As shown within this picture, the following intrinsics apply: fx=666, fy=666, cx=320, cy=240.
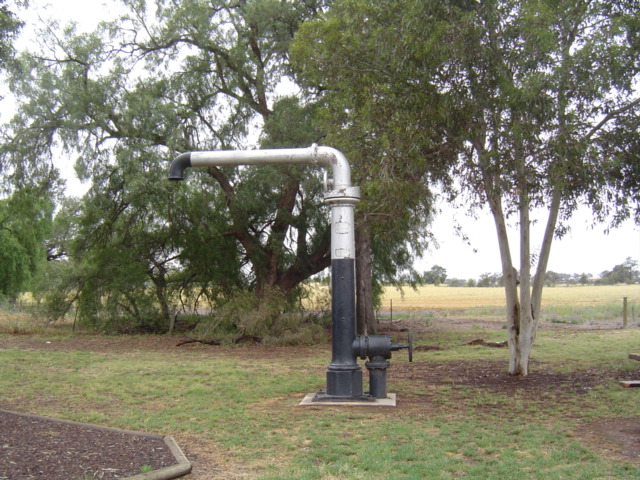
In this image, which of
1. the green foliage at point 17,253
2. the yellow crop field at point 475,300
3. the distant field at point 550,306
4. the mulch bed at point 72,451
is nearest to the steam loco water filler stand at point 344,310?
the mulch bed at point 72,451

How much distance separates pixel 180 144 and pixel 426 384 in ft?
34.2

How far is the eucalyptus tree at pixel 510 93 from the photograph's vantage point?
978 cm

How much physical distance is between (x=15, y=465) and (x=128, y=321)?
55.3ft

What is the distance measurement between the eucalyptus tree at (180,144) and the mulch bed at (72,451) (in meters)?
10.4

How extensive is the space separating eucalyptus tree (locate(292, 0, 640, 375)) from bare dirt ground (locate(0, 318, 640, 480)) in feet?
3.39

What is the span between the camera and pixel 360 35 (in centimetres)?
1164

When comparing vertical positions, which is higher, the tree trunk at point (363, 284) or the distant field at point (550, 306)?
the tree trunk at point (363, 284)

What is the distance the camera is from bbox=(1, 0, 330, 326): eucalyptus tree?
18.7 metres

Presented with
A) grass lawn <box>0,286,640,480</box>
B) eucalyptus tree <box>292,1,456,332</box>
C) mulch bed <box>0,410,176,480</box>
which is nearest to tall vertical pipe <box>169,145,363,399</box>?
grass lawn <box>0,286,640,480</box>

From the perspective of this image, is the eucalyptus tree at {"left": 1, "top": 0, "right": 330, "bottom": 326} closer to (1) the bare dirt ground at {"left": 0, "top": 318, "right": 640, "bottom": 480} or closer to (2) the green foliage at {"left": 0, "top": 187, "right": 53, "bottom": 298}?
(1) the bare dirt ground at {"left": 0, "top": 318, "right": 640, "bottom": 480}

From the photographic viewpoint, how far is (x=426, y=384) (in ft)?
38.5

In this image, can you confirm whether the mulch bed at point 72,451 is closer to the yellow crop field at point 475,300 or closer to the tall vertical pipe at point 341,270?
the tall vertical pipe at point 341,270

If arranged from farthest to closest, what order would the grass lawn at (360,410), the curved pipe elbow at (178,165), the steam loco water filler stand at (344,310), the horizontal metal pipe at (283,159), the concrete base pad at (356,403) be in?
1. the curved pipe elbow at (178,165)
2. the horizontal metal pipe at (283,159)
3. the steam loco water filler stand at (344,310)
4. the concrete base pad at (356,403)
5. the grass lawn at (360,410)

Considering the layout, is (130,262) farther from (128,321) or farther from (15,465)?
(15,465)
